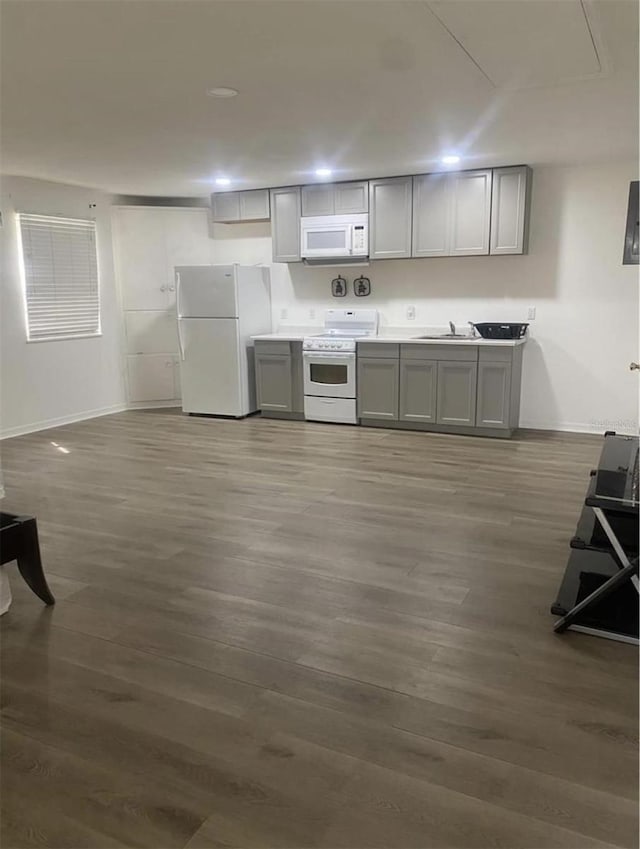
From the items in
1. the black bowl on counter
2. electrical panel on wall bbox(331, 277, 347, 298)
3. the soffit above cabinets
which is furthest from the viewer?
electrical panel on wall bbox(331, 277, 347, 298)

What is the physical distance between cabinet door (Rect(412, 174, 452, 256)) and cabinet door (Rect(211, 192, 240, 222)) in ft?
6.54

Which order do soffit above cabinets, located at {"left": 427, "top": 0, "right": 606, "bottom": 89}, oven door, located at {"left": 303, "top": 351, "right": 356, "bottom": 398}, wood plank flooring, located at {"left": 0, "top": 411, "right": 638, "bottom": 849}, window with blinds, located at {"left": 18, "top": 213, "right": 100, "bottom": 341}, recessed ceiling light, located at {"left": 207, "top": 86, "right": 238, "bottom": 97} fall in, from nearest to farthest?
wood plank flooring, located at {"left": 0, "top": 411, "right": 638, "bottom": 849} < soffit above cabinets, located at {"left": 427, "top": 0, "right": 606, "bottom": 89} < recessed ceiling light, located at {"left": 207, "top": 86, "right": 238, "bottom": 97} < window with blinds, located at {"left": 18, "top": 213, "right": 100, "bottom": 341} < oven door, located at {"left": 303, "top": 351, "right": 356, "bottom": 398}

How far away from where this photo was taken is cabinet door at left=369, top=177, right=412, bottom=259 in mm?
6020

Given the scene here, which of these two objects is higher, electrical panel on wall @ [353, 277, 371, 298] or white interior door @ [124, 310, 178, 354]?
electrical panel on wall @ [353, 277, 371, 298]

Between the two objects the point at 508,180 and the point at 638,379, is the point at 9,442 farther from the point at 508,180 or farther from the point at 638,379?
the point at 638,379

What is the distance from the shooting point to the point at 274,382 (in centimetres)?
677

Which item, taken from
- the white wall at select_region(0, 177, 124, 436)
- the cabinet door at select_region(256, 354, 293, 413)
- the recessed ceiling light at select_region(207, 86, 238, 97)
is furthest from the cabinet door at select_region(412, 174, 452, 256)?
the white wall at select_region(0, 177, 124, 436)

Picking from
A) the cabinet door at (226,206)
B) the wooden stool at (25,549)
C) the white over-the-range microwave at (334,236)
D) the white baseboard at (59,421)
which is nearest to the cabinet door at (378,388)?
the white over-the-range microwave at (334,236)

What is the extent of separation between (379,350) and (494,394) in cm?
117

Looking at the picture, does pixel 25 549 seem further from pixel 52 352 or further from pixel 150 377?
pixel 150 377

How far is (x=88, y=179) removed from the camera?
6.06 m

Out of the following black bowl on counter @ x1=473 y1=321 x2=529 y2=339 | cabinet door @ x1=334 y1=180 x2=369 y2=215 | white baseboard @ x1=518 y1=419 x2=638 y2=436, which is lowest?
white baseboard @ x1=518 y1=419 x2=638 y2=436

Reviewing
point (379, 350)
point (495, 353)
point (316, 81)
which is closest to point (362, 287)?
point (379, 350)

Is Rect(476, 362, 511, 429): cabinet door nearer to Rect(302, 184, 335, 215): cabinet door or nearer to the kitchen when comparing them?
the kitchen
